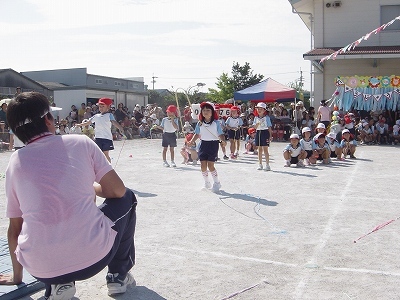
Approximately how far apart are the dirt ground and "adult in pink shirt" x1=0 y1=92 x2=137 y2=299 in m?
0.93

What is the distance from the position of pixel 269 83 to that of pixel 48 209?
70.8 feet

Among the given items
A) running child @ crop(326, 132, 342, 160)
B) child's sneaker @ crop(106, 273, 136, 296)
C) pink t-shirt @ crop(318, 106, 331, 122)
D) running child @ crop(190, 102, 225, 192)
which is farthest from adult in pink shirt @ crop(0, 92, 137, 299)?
pink t-shirt @ crop(318, 106, 331, 122)

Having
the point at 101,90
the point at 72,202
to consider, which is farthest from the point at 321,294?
the point at 101,90

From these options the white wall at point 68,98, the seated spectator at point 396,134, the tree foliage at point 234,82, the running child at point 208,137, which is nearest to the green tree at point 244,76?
the tree foliage at point 234,82

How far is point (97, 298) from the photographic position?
13.2ft

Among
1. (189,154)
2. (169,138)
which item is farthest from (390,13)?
(169,138)

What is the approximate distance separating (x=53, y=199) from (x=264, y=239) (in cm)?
316

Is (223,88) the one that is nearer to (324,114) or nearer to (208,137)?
(324,114)

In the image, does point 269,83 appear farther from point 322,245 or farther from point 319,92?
point 322,245

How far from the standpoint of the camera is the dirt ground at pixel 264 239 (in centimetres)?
421

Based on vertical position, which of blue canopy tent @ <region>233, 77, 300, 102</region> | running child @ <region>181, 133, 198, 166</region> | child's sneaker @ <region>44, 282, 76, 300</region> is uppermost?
blue canopy tent @ <region>233, 77, 300, 102</region>

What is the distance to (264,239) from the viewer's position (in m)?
5.71

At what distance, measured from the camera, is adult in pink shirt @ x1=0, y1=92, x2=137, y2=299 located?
10.3 feet

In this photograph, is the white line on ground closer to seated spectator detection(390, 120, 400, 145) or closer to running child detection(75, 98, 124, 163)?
running child detection(75, 98, 124, 163)
